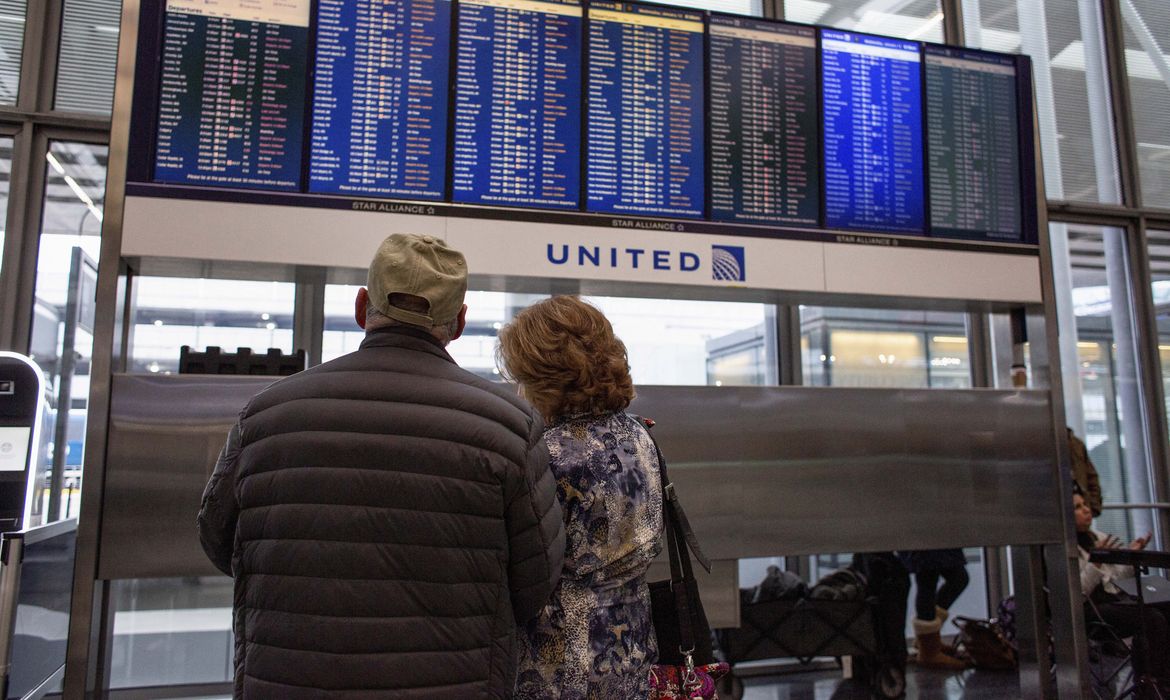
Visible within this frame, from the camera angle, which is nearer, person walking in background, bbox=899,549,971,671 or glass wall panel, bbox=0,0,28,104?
glass wall panel, bbox=0,0,28,104

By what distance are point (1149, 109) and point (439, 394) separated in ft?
21.9

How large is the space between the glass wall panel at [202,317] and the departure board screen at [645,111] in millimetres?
2160

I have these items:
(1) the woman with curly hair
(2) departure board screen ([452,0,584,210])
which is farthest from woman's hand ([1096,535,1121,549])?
(1) the woman with curly hair

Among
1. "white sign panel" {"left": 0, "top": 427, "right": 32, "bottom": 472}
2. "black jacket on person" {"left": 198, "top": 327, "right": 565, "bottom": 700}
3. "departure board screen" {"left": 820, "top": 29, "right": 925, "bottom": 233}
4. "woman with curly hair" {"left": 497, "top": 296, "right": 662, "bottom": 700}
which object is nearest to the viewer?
"black jacket on person" {"left": 198, "top": 327, "right": 565, "bottom": 700}

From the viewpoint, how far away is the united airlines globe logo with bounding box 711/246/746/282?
3.09 meters

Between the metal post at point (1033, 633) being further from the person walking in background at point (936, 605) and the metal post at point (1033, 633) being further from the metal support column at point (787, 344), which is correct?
the metal support column at point (787, 344)

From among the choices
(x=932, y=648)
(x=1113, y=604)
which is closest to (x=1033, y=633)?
(x=1113, y=604)

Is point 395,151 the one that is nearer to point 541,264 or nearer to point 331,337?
point 541,264

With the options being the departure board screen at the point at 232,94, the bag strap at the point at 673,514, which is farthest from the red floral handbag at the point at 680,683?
the departure board screen at the point at 232,94

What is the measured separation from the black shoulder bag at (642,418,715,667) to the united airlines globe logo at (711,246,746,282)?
153cm

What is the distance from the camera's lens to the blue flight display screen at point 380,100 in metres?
2.78

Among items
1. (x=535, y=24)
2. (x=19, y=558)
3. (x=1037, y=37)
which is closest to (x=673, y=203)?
(x=535, y=24)

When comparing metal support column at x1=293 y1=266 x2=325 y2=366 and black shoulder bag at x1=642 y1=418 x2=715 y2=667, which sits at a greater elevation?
metal support column at x1=293 y1=266 x2=325 y2=366

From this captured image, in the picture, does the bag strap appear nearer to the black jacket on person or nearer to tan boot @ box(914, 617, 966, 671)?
the black jacket on person
